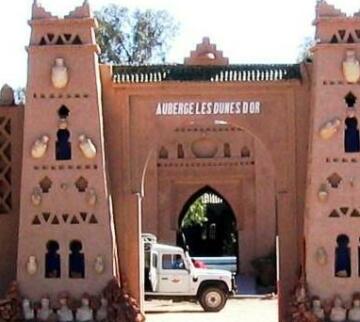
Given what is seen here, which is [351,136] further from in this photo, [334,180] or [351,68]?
[351,68]

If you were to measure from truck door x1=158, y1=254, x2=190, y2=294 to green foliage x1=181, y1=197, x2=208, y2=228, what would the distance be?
12436 mm

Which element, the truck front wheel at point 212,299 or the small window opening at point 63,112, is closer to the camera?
the small window opening at point 63,112

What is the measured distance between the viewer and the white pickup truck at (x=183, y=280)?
2567cm

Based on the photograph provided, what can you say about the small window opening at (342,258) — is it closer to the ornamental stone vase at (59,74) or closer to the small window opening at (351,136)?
the small window opening at (351,136)

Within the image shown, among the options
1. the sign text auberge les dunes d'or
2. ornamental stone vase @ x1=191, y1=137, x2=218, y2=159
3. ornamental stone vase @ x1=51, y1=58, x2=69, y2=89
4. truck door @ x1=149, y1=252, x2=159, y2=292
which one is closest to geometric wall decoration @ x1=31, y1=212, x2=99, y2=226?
ornamental stone vase @ x1=51, y1=58, x2=69, y2=89

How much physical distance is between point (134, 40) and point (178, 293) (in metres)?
19.2

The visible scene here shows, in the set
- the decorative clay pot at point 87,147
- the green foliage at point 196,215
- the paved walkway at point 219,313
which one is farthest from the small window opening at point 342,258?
the green foliage at point 196,215

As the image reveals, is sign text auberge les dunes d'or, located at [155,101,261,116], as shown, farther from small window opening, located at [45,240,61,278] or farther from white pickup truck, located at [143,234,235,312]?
white pickup truck, located at [143,234,235,312]

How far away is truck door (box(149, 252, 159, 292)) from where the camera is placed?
1006 inches

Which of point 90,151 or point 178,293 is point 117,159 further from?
point 178,293

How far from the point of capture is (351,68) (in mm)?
18984

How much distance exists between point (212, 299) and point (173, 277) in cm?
112

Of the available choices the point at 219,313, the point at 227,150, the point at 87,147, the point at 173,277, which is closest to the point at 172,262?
the point at 173,277

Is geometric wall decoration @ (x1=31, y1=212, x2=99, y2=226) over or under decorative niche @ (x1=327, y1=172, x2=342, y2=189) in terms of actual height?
under
